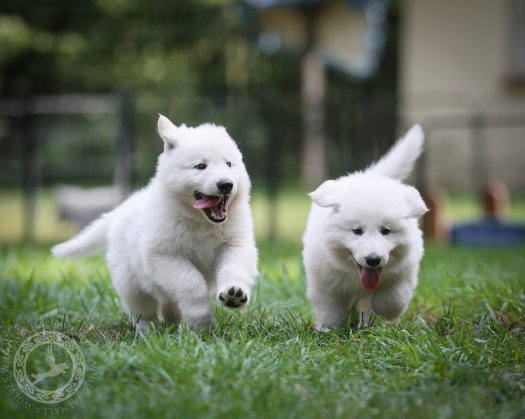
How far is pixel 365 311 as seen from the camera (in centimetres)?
442

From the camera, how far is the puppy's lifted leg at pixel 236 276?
3.72 m

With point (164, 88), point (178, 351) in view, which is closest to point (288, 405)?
point (178, 351)

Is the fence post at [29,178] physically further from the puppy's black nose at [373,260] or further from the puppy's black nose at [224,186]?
the puppy's black nose at [373,260]

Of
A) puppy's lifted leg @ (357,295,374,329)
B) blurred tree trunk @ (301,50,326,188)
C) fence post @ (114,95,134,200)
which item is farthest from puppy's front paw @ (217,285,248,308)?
blurred tree trunk @ (301,50,326,188)

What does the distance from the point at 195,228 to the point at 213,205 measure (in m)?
0.20

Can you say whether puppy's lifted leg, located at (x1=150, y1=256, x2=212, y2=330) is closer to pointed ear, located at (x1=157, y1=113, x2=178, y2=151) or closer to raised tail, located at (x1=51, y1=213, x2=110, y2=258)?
pointed ear, located at (x1=157, y1=113, x2=178, y2=151)

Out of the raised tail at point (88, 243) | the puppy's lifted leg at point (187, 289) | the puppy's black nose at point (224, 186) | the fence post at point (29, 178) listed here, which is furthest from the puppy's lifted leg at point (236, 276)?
the fence post at point (29, 178)

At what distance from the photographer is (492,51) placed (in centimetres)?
1488

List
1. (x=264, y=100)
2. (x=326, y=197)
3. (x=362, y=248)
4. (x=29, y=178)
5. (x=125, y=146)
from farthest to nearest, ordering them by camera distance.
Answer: (x=264, y=100) < (x=29, y=178) < (x=125, y=146) < (x=326, y=197) < (x=362, y=248)

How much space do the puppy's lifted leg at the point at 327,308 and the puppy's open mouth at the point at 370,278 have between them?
34 cm

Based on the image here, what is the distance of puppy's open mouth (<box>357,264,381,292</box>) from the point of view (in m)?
4.00

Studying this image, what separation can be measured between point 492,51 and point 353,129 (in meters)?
5.48

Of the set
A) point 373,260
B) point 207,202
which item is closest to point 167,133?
point 207,202

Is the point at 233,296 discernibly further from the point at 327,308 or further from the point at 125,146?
the point at 125,146
